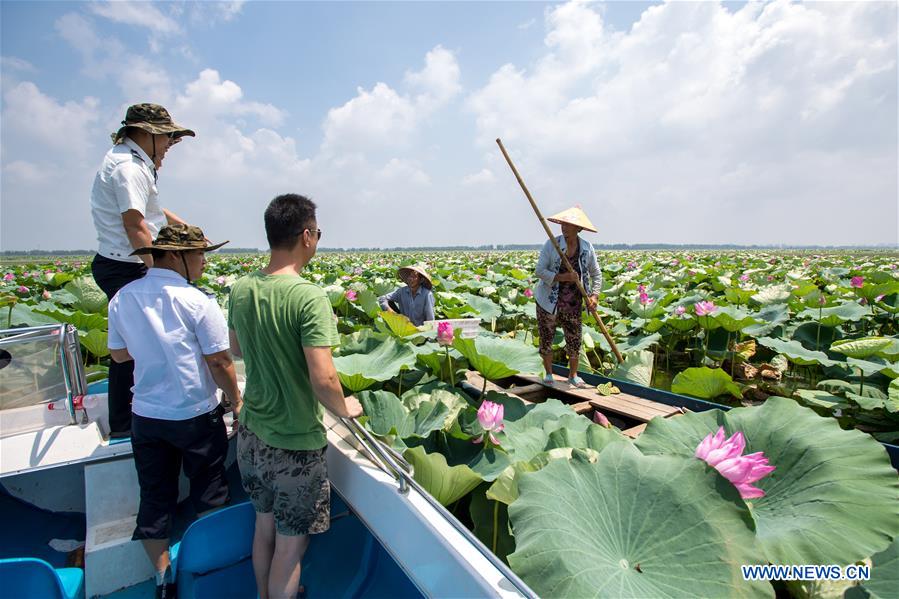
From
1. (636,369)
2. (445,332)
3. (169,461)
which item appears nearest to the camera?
(169,461)

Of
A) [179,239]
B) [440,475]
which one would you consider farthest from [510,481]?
[179,239]

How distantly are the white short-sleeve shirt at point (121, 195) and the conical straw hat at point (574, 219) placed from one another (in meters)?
2.51

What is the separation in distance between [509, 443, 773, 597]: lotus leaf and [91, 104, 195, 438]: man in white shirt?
1.81m

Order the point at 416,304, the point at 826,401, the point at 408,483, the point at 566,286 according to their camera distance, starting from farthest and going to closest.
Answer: the point at 416,304 → the point at 566,286 → the point at 826,401 → the point at 408,483

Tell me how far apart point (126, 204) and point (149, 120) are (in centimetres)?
40

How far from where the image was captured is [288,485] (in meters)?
1.43

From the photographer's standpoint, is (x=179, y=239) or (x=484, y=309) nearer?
(x=179, y=239)

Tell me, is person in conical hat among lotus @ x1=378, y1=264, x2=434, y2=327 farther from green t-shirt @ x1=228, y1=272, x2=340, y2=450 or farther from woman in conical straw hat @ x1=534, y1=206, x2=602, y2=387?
green t-shirt @ x1=228, y1=272, x2=340, y2=450

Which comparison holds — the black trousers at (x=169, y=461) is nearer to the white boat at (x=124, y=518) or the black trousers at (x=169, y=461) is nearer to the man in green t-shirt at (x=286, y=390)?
the white boat at (x=124, y=518)

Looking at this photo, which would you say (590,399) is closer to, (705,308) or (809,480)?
(705,308)

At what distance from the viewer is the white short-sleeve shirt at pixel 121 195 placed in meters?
1.96

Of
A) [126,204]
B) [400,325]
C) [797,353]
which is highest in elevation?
[126,204]

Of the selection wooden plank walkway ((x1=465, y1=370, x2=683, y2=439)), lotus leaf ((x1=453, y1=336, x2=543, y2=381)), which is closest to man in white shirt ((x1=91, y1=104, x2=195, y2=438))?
lotus leaf ((x1=453, y1=336, x2=543, y2=381))

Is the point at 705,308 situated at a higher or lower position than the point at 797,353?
higher
